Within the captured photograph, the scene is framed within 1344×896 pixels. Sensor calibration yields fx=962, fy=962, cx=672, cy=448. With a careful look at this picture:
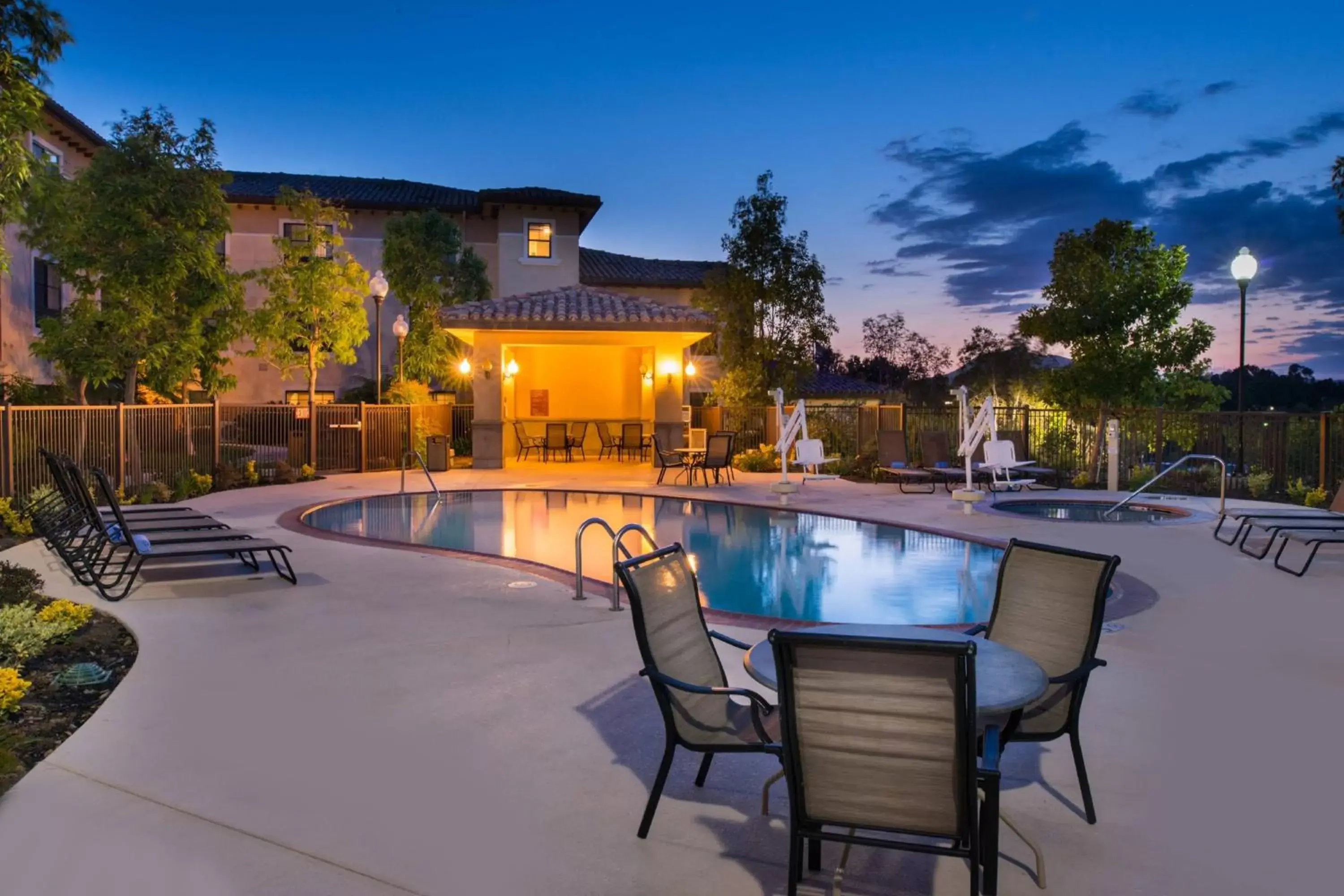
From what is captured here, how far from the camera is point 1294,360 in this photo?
3591cm

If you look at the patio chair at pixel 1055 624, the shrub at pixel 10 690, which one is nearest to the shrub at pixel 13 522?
the shrub at pixel 10 690

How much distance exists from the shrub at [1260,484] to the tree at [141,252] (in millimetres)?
19284

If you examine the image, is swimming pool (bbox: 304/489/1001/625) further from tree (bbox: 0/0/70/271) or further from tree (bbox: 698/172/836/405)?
tree (bbox: 698/172/836/405)

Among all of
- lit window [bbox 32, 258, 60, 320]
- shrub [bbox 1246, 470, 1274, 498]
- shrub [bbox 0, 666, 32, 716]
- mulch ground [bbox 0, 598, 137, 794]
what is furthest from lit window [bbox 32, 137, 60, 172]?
shrub [bbox 1246, 470, 1274, 498]

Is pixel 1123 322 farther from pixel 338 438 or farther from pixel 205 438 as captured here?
pixel 205 438

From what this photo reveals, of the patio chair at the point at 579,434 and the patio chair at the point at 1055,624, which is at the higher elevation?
the patio chair at the point at 579,434

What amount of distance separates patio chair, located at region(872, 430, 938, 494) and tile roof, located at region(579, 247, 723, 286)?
15869 mm

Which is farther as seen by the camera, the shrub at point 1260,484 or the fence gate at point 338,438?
the fence gate at point 338,438

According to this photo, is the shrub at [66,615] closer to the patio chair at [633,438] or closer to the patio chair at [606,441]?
the patio chair at [633,438]

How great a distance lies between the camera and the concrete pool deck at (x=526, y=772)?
11.1 ft

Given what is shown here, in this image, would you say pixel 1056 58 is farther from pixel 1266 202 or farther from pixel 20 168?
pixel 20 168

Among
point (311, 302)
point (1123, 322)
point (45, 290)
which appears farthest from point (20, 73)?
point (45, 290)

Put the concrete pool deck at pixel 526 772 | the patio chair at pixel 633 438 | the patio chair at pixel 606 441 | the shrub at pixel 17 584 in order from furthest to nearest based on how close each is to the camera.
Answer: the patio chair at pixel 606 441 < the patio chair at pixel 633 438 < the shrub at pixel 17 584 < the concrete pool deck at pixel 526 772

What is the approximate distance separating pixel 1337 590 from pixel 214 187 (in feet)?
61.2
